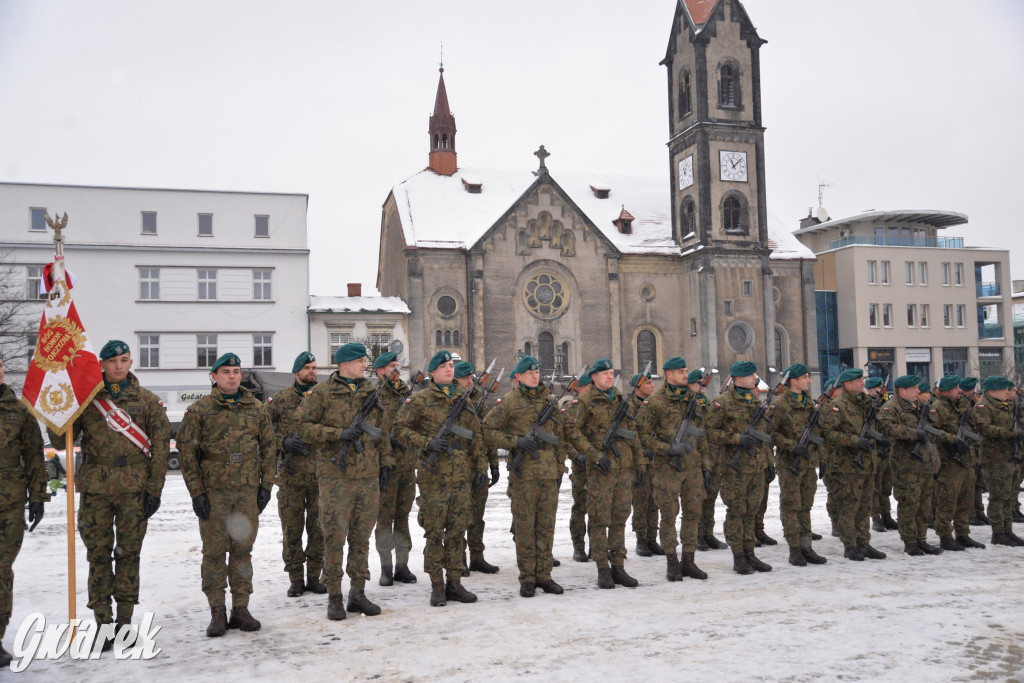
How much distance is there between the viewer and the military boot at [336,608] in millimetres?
7160

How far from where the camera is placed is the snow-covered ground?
573cm

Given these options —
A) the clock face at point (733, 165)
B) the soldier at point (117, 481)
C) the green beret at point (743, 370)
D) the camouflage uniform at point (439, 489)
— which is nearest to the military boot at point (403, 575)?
the camouflage uniform at point (439, 489)

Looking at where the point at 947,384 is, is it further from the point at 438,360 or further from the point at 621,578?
the point at 438,360

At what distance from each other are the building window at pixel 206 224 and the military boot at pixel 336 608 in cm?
3388

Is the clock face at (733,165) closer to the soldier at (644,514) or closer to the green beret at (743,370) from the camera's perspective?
the soldier at (644,514)

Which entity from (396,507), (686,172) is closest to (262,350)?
(686,172)

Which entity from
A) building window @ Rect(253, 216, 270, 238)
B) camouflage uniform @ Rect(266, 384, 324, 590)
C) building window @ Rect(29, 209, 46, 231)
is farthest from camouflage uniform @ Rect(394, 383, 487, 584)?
building window @ Rect(29, 209, 46, 231)

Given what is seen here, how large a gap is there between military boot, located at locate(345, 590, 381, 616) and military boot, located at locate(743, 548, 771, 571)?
4059 mm

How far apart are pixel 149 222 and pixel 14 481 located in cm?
3432

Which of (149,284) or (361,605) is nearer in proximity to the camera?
(361,605)

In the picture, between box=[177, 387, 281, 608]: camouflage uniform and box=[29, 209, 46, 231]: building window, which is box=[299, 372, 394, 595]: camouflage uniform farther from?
box=[29, 209, 46, 231]: building window

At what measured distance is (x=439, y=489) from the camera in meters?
7.77

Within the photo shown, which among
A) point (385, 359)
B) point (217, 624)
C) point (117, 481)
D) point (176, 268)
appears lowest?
point (217, 624)

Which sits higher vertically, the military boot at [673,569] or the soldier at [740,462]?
the soldier at [740,462]
